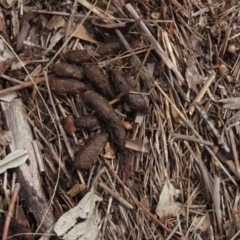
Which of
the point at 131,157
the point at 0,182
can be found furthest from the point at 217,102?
the point at 0,182

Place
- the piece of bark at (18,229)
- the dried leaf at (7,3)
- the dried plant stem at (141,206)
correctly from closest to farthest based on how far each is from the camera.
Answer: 1. the piece of bark at (18,229)
2. the dried plant stem at (141,206)
3. the dried leaf at (7,3)

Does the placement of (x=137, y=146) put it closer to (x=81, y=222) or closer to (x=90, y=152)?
(x=90, y=152)

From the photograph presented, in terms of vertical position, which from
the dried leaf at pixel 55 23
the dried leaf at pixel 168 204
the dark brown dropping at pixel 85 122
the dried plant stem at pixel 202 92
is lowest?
the dried leaf at pixel 168 204

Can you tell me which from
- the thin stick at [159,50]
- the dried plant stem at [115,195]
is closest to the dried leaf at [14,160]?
the dried plant stem at [115,195]

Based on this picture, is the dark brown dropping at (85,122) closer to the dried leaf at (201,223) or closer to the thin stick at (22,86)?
the thin stick at (22,86)

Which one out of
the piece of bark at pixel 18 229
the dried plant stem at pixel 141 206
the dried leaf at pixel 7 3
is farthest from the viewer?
the dried leaf at pixel 7 3

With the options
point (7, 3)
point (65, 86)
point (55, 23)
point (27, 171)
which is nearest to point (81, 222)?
point (27, 171)
